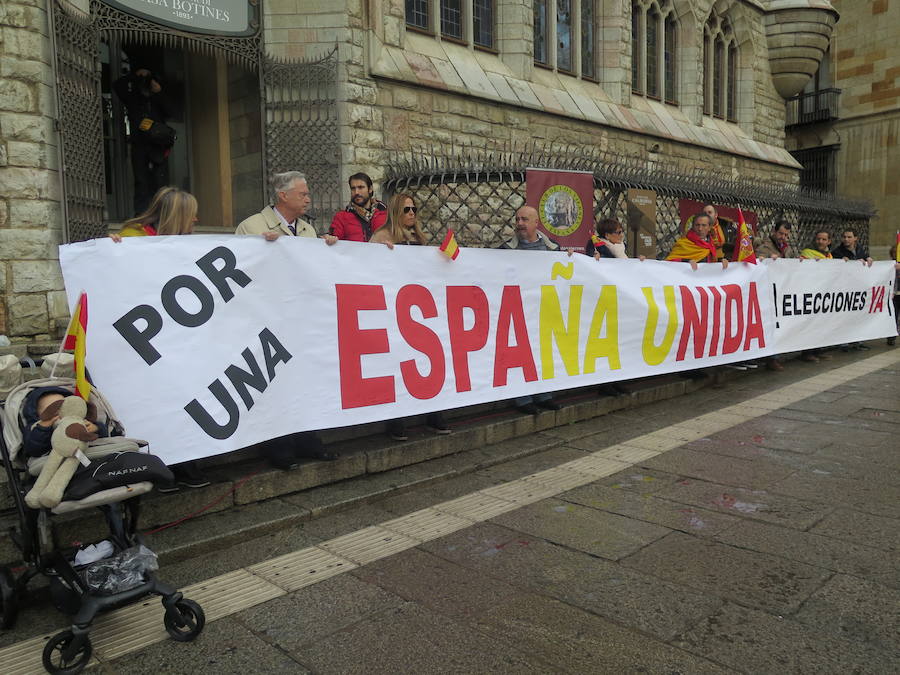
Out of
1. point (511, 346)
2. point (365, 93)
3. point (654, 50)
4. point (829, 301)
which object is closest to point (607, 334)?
point (511, 346)

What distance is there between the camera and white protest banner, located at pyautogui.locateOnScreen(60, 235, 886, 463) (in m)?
3.71

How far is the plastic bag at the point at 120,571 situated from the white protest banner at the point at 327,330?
2.96ft

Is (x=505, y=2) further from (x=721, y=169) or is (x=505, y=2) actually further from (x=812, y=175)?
(x=812, y=175)

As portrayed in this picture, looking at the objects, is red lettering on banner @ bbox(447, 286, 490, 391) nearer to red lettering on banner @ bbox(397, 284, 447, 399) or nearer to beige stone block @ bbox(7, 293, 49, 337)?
red lettering on banner @ bbox(397, 284, 447, 399)

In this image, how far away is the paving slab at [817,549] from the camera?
10.9 feet

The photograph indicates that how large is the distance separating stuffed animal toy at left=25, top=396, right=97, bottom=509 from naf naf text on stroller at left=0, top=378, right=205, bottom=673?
0.17 ft

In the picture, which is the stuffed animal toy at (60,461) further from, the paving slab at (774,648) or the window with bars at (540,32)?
the window with bars at (540,32)

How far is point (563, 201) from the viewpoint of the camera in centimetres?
970

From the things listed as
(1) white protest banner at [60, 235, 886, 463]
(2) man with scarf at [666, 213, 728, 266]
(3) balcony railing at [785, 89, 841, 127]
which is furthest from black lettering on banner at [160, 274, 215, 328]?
(3) balcony railing at [785, 89, 841, 127]

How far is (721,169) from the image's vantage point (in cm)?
1950

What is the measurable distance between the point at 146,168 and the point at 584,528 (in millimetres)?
7966

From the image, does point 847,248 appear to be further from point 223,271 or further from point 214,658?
point 214,658

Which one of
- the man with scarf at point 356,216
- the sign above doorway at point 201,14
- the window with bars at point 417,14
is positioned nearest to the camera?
the man with scarf at point 356,216

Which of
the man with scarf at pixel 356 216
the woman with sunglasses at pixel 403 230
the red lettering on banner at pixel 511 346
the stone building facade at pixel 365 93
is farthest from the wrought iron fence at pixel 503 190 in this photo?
the woman with sunglasses at pixel 403 230
